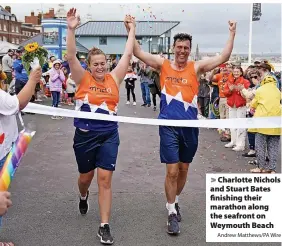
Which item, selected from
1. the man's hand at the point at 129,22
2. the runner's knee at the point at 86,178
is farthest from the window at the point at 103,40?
the runner's knee at the point at 86,178

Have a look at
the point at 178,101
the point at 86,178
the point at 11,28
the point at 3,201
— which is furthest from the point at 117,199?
the point at 11,28

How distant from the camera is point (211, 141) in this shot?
9359 millimetres

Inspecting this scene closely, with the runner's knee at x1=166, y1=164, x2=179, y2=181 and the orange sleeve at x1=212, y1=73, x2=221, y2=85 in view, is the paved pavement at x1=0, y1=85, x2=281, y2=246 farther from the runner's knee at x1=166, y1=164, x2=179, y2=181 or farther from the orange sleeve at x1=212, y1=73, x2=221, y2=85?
the orange sleeve at x1=212, y1=73, x2=221, y2=85

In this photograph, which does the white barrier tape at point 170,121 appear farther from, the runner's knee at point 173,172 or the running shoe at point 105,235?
the running shoe at point 105,235

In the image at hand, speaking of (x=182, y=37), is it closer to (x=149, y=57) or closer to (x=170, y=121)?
(x=149, y=57)

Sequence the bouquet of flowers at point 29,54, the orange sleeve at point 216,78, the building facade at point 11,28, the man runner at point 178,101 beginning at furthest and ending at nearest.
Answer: the building facade at point 11,28 < the bouquet of flowers at point 29,54 < the orange sleeve at point 216,78 < the man runner at point 178,101

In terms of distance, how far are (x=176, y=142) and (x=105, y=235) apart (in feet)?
3.77

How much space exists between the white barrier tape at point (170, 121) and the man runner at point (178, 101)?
0.07 metres

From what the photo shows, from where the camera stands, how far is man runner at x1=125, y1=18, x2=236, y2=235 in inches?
170

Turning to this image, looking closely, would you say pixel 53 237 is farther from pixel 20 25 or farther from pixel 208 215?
pixel 20 25

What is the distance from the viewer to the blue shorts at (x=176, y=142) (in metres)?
4.33

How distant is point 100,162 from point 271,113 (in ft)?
10.3

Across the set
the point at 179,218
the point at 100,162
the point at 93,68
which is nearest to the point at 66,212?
the point at 100,162

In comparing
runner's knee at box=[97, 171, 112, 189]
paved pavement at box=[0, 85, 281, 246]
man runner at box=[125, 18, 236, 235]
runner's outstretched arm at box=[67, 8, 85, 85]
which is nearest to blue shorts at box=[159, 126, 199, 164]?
man runner at box=[125, 18, 236, 235]
